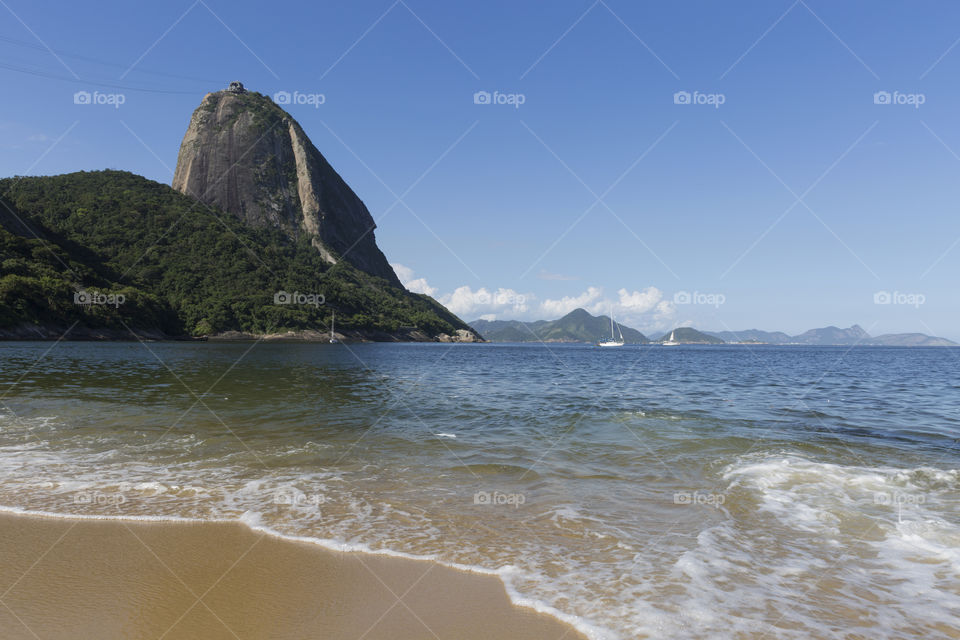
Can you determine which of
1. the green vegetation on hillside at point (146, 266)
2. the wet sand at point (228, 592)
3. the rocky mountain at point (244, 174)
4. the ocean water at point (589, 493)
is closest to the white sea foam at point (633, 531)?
the ocean water at point (589, 493)

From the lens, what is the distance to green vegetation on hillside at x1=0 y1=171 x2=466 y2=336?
3199 inches

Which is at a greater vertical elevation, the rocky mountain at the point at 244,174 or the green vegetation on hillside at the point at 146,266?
the rocky mountain at the point at 244,174

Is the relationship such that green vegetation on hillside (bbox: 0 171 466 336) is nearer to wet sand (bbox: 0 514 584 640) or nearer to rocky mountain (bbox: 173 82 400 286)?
rocky mountain (bbox: 173 82 400 286)

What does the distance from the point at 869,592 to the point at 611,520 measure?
285cm

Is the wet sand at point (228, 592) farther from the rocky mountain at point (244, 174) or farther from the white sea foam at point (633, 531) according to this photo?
the rocky mountain at point (244, 174)

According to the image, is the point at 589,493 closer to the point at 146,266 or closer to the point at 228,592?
the point at 228,592

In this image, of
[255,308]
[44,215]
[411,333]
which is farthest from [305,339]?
[44,215]

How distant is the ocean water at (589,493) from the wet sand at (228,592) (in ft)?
1.34

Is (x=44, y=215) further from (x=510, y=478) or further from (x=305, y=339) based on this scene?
(x=510, y=478)

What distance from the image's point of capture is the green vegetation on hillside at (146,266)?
81.2 meters

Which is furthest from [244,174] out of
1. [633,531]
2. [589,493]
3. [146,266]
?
[633,531]

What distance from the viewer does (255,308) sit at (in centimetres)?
12031

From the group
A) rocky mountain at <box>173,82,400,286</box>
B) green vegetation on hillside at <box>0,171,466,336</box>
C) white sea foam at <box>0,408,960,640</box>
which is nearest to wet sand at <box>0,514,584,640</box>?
white sea foam at <box>0,408,960,640</box>

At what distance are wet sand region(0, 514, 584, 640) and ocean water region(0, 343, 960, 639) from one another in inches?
16.1
